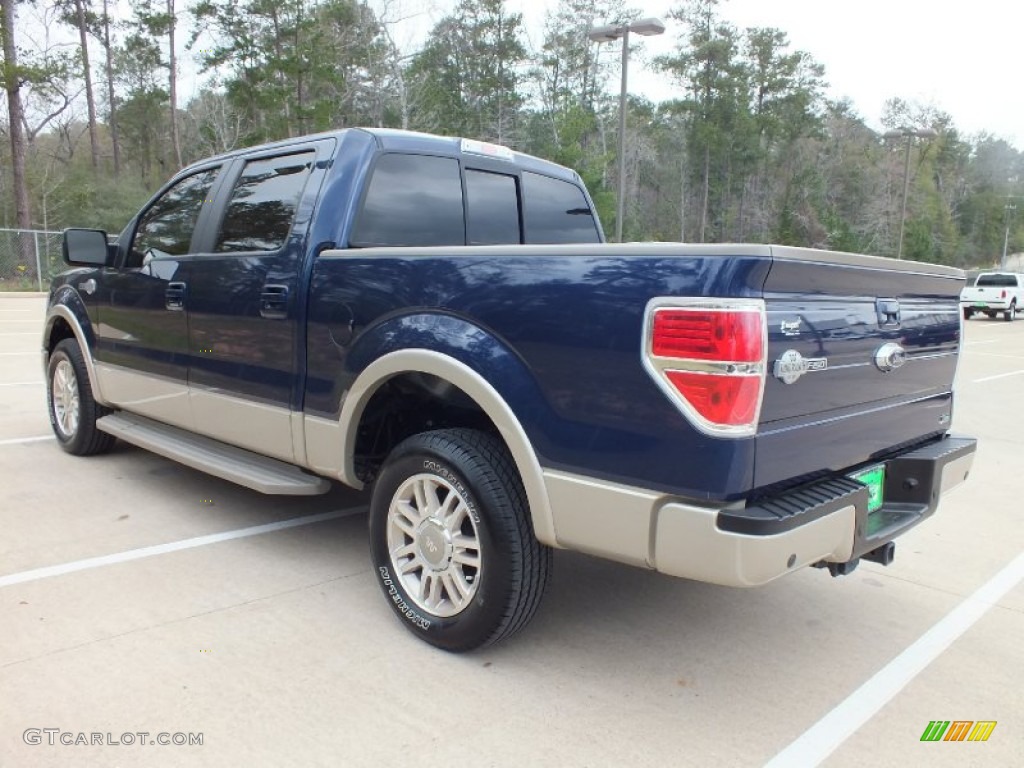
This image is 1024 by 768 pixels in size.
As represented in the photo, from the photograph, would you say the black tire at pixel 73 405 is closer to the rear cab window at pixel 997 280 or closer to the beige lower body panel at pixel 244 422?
the beige lower body panel at pixel 244 422

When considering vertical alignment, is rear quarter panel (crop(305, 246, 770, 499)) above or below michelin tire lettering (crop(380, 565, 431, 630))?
above

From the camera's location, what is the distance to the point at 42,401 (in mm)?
7867

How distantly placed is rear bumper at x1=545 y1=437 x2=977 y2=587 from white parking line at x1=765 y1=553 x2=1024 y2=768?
53 cm

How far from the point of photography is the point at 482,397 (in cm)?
274

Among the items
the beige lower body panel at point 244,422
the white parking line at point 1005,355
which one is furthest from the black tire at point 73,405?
the white parking line at point 1005,355

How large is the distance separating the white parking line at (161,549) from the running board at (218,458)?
368 millimetres

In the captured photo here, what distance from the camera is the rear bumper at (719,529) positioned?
7.39ft

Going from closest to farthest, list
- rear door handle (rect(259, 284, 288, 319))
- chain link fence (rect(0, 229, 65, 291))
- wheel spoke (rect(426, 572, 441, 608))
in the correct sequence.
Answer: wheel spoke (rect(426, 572, 441, 608)) < rear door handle (rect(259, 284, 288, 319)) < chain link fence (rect(0, 229, 65, 291))

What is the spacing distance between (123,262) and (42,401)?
3.89 m

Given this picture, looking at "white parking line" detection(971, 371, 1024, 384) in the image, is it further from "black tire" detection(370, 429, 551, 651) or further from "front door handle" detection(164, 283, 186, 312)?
"front door handle" detection(164, 283, 186, 312)

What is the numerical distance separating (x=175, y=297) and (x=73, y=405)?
1.97 metres

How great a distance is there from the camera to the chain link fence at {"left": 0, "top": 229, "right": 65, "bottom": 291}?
24.5 meters

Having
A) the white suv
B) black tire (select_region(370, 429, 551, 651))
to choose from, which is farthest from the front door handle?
the white suv

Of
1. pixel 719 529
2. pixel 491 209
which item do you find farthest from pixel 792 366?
pixel 491 209
